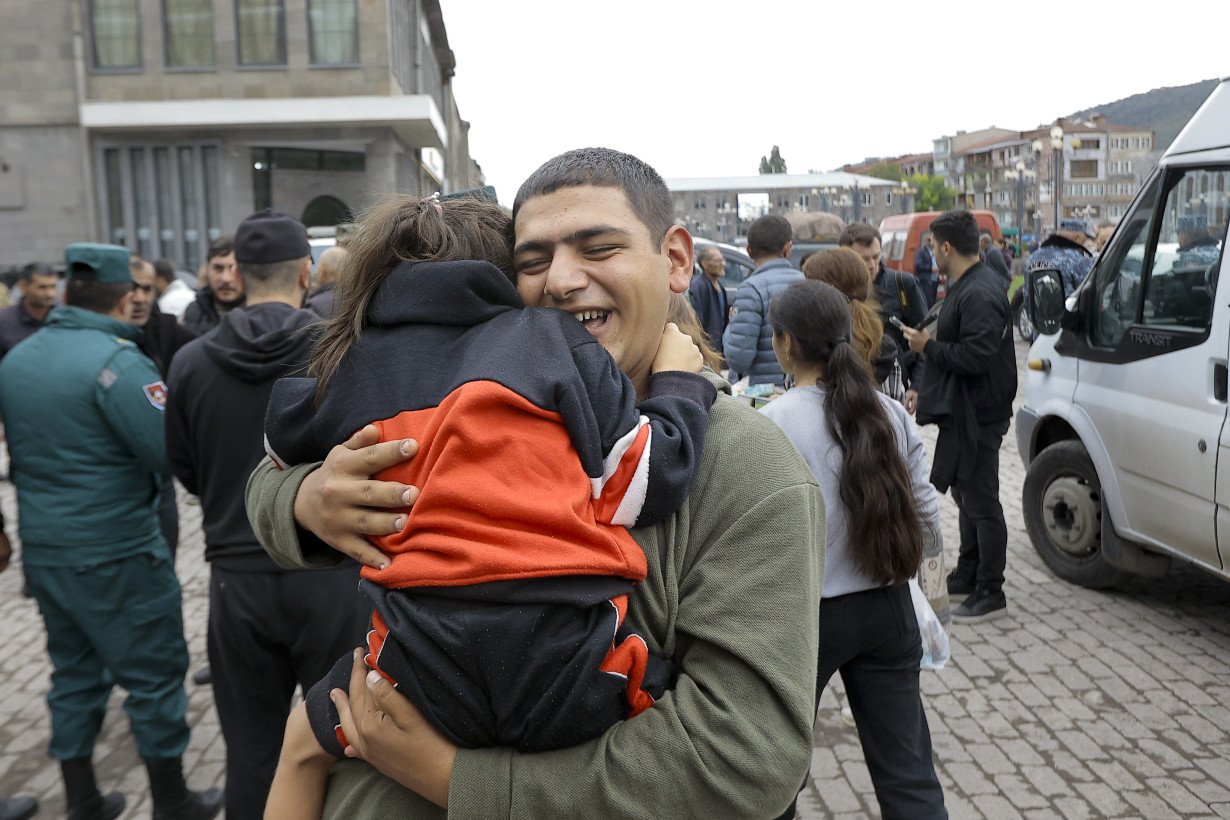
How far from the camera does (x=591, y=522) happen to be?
144 centimetres

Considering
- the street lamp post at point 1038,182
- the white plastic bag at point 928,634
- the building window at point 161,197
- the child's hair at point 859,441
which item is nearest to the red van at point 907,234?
the street lamp post at point 1038,182

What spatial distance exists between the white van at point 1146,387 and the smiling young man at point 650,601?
4.50 meters

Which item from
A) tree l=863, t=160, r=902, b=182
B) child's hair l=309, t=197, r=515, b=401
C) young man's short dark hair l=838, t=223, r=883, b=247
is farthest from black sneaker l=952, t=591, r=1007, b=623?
tree l=863, t=160, r=902, b=182

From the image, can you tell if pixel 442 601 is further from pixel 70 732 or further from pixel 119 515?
pixel 70 732

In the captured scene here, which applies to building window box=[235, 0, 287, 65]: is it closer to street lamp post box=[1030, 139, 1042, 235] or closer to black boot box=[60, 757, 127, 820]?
black boot box=[60, 757, 127, 820]

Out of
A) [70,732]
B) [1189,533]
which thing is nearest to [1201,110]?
[1189,533]

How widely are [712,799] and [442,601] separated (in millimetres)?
438

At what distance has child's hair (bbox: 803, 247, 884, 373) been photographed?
5352 millimetres

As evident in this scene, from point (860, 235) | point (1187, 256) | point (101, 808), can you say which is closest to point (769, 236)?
point (860, 235)

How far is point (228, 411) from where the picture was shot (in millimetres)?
3553

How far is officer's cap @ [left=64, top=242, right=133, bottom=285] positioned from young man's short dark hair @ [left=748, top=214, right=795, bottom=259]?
3.97m

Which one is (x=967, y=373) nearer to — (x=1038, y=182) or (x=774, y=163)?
(x=1038, y=182)

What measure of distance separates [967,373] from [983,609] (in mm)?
1390

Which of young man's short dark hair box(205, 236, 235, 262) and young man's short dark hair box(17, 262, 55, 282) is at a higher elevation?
young man's short dark hair box(205, 236, 235, 262)
